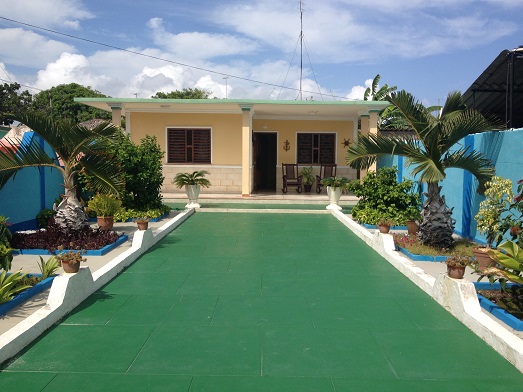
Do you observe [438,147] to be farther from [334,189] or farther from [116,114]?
[116,114]

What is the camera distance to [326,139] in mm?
16438

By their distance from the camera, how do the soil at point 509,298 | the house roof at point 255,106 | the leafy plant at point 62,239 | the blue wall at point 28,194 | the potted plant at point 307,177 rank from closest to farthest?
the soil at point 509,298, the leafy plant at point 62,239, the blue wall at point 28,194, the house roof at point 255,106, the potted plant at point 307,177

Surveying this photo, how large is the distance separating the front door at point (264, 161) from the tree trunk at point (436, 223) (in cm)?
990

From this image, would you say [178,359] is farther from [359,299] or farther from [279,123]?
[279,123]

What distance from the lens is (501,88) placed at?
35.6ft

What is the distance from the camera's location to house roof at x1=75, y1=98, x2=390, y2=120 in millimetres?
13641

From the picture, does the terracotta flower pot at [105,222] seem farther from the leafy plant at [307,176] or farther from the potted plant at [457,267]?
the leafy plant at [307,176]

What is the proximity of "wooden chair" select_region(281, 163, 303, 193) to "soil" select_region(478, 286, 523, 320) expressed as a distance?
11.0 m

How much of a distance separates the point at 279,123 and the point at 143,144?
21.8 ft

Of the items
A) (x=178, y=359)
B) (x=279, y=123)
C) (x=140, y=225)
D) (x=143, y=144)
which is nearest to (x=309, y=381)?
(x=178, y=359)

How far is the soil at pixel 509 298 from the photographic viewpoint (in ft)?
15.1

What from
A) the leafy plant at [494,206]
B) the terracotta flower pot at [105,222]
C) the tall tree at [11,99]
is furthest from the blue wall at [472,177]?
the tall tree at [11,99]

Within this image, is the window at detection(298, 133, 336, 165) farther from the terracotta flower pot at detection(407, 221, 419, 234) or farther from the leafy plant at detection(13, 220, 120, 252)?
the leafy plant at detection(13, 220, 120, 252)

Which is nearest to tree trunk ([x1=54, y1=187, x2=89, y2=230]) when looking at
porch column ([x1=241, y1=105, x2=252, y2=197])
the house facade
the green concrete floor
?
the green concrete floor
